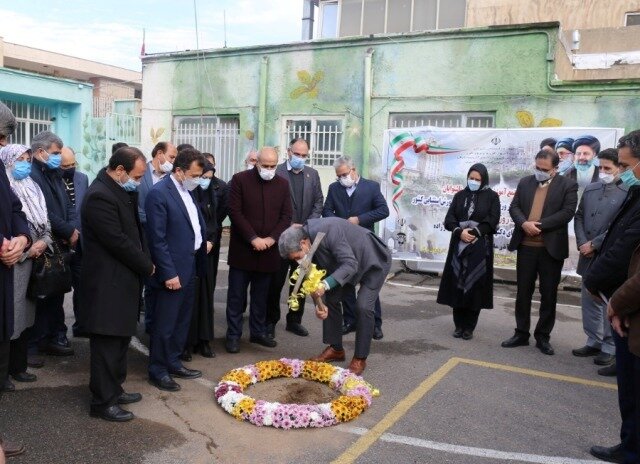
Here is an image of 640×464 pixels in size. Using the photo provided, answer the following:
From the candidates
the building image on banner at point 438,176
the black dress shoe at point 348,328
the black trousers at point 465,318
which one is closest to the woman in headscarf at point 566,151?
the building image on banner at point 438,176

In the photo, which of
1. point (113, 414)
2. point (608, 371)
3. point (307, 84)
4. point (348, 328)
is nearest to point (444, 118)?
point (307, 84)

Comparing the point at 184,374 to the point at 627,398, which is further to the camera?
the point at 184,374

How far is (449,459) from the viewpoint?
145 inches

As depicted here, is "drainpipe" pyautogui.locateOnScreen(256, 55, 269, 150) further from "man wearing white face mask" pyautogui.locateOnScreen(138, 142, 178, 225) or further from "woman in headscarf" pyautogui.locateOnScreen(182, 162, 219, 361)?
"woman in headscarf" pyautogui.locateOnScreen(182, 162, 219, 361)

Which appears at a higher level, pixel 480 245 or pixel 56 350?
pixel 480 245

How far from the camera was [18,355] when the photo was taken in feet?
15.4

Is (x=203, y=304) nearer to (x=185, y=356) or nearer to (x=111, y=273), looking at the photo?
(x=185, y=356)

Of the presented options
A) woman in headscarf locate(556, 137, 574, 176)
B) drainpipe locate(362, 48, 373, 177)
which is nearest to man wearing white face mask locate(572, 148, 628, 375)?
woman in headscarf locate(556, 137, 574, 176)

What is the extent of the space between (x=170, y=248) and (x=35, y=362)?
170cm

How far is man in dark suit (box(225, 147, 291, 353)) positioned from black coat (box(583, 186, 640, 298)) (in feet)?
10.0

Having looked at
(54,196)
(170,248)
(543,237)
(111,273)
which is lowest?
(111,273)

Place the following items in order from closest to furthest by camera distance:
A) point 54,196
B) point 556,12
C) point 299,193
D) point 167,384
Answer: point 167,384
point 54,196
point 299,193
point 556,12

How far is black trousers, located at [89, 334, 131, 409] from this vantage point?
4043 millimetres

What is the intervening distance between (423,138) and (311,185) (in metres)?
3.83
